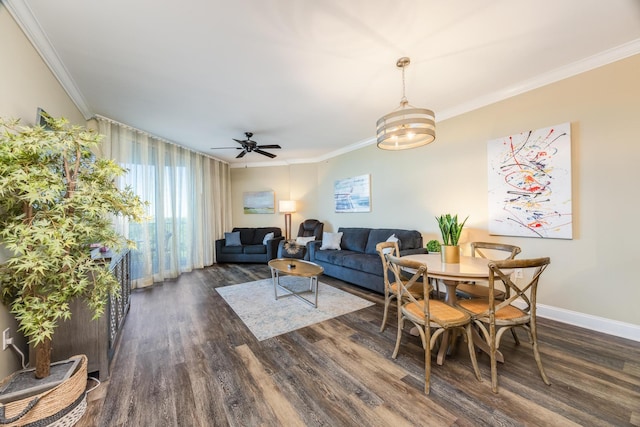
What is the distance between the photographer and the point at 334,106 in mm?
3248

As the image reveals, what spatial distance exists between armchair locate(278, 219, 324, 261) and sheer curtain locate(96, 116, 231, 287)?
73.6 inches

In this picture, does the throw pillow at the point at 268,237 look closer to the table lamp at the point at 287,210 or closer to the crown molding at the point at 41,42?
the table lamp at the point at 287,210

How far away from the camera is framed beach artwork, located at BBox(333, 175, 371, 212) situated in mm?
4868

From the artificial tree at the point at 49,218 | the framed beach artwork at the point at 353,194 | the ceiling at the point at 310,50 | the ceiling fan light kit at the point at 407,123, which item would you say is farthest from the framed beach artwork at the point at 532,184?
the artificial tree at the point at 49,218

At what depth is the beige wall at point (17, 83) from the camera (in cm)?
154

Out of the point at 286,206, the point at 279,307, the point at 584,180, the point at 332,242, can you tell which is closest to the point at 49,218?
the point at 279,307

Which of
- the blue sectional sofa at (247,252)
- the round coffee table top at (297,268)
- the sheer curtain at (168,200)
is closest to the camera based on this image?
the round coffee table top at (297,268)

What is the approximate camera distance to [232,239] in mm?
5879

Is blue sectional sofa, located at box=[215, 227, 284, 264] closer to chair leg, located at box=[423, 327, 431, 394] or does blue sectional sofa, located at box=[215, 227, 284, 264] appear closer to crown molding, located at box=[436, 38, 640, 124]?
chair leg, located at box=[423, 327, 431, 394]

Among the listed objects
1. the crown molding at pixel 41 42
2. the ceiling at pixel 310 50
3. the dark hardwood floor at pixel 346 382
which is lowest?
the dark hardwood floor at pixel 346 382

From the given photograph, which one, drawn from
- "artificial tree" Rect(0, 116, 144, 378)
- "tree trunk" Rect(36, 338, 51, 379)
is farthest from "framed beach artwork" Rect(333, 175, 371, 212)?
"tree trunk" Rect(36, 338, 51, 379)

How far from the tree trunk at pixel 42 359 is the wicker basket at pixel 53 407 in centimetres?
16

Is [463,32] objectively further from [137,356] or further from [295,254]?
[295,254]

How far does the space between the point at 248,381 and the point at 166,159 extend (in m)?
4.37
